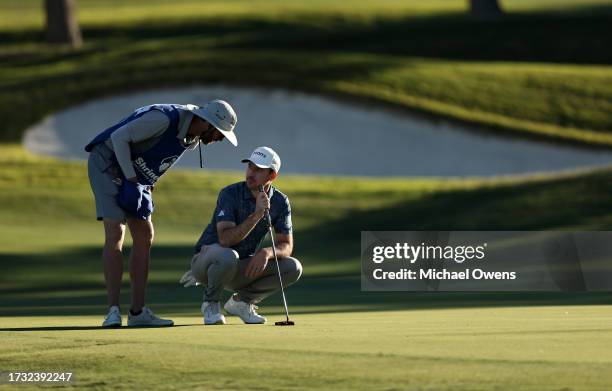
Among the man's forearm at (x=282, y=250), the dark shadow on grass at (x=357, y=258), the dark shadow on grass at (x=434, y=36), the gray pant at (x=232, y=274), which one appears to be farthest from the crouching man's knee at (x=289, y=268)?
the dark shadow on grass at (x=434, y=36)

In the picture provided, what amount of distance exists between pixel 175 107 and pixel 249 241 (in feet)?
4.06

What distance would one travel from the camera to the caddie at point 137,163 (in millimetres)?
11164

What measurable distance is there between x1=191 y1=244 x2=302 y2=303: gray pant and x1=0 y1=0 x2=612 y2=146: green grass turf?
23.0 m

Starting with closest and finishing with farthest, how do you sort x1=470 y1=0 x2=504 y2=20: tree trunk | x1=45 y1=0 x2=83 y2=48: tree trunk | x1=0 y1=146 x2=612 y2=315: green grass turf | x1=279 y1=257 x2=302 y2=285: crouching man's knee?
x1=279 y1=257 x2=302 y2=285: crouching man's knee
x1=0 y1=146 x2=612 y2=315: green grass turf
x1=45 y1=0 x2=83 y2=48: tree trunk
x1=470 y1=0 x2=504 y2=20: tree trunk

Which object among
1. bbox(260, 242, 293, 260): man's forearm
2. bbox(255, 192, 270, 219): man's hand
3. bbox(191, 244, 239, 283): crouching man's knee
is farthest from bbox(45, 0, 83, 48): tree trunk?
bbox(255, 192, 270, 219): man's hand

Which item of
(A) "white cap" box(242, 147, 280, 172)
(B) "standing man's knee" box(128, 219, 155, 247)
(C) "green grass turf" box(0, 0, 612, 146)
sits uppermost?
(C) "green grass turf" box(0, 0, 612, 146)

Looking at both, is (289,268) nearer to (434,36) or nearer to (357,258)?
(357,258)

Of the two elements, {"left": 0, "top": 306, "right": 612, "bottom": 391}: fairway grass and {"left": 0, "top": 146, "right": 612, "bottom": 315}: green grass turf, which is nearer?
{"left": 0, "top": 306, "right": 612, "bottom": 391}: fairway grass

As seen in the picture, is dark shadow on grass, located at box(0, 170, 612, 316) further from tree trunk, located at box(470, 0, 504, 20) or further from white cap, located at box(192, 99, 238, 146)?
tree trunk, located at box(470, 0, 504, 20)

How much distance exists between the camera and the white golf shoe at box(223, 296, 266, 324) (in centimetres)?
1186

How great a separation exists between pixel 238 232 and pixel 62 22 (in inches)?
1457

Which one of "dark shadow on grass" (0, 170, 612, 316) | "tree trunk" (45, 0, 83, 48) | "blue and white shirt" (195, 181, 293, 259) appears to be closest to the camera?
"blue and white shirt" (195, 181, 293, 259)

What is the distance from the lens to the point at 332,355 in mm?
8672

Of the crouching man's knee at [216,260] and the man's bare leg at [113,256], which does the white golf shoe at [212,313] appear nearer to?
the crouching man's knee at [216,260]
